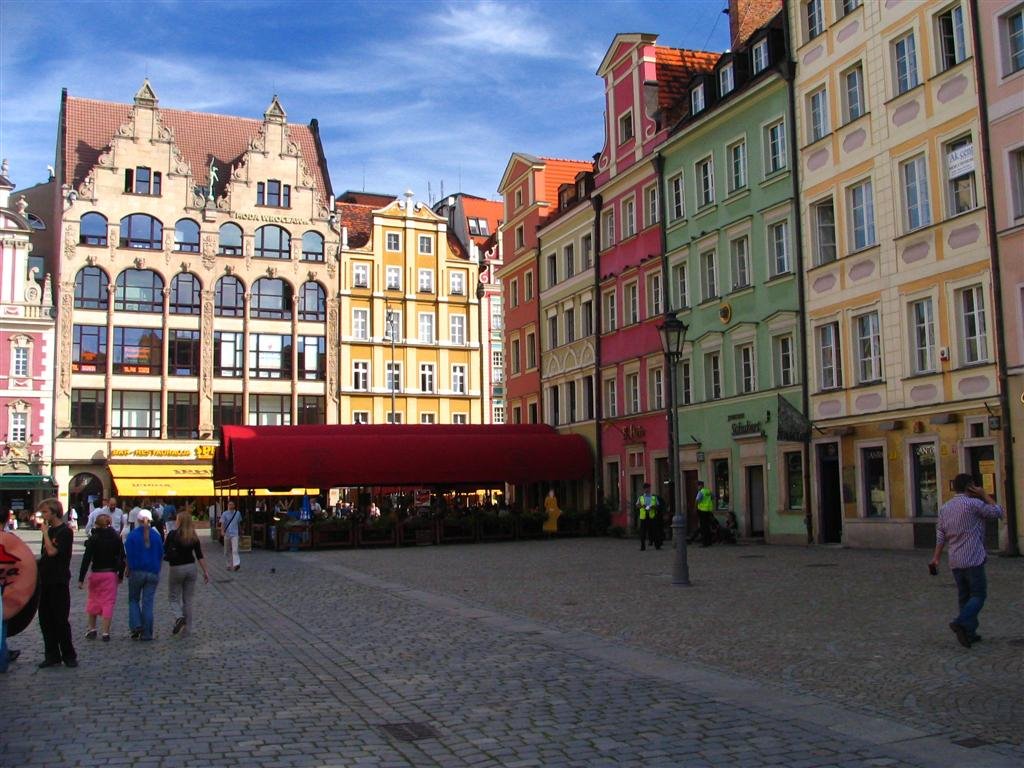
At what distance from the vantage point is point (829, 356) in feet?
100

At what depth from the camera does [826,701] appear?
8977 millimetres

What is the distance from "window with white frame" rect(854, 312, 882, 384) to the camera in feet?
93.2

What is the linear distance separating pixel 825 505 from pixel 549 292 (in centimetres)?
2160

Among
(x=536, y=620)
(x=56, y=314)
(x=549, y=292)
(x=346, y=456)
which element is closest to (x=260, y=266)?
(x=56, y=314)

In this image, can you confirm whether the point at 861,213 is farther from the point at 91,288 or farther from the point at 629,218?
the point at 91,288

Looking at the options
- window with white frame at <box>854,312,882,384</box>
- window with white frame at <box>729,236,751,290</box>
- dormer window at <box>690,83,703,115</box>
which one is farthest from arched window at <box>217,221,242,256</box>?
window with white frame at <box>854,312,882,384</box>

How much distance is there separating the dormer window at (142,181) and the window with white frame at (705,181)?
39.6m

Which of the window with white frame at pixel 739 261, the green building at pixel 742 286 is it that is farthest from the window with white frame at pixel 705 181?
the window with white frame at pixel 739 261

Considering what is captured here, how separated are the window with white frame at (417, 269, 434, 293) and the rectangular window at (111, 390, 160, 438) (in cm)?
1755

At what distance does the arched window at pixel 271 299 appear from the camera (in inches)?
2648

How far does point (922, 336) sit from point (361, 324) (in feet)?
153

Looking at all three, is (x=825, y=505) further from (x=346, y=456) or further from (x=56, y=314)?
(x=56, y=314)

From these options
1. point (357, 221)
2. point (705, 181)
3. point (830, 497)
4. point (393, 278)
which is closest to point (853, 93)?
point (705, 181)

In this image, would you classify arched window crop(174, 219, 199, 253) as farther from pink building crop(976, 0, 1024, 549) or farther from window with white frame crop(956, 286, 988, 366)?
pink building crop(976, 0, 1024, 549)
